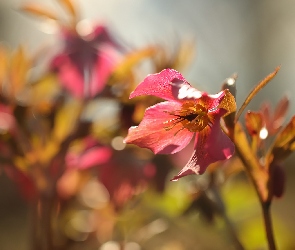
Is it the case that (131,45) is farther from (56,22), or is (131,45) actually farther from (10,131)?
(10,131)

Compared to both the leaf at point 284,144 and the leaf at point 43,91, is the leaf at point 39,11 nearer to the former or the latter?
the leaf at point 43,91

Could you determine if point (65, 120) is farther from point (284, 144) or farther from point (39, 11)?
point (284, 144)

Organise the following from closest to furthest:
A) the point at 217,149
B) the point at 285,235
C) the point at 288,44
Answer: the point at 217,149 → the point at 285,235 → the point at 288,44

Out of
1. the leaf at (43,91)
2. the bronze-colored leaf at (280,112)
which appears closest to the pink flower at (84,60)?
the leaf at (43,91)

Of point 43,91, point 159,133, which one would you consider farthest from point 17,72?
point 159,133

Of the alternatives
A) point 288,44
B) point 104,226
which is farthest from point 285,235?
point 288,44

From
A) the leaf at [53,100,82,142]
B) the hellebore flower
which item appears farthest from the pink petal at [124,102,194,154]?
the leaf at [53,100,82,142]

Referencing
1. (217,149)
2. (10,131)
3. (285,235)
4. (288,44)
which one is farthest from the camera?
(288,44)
